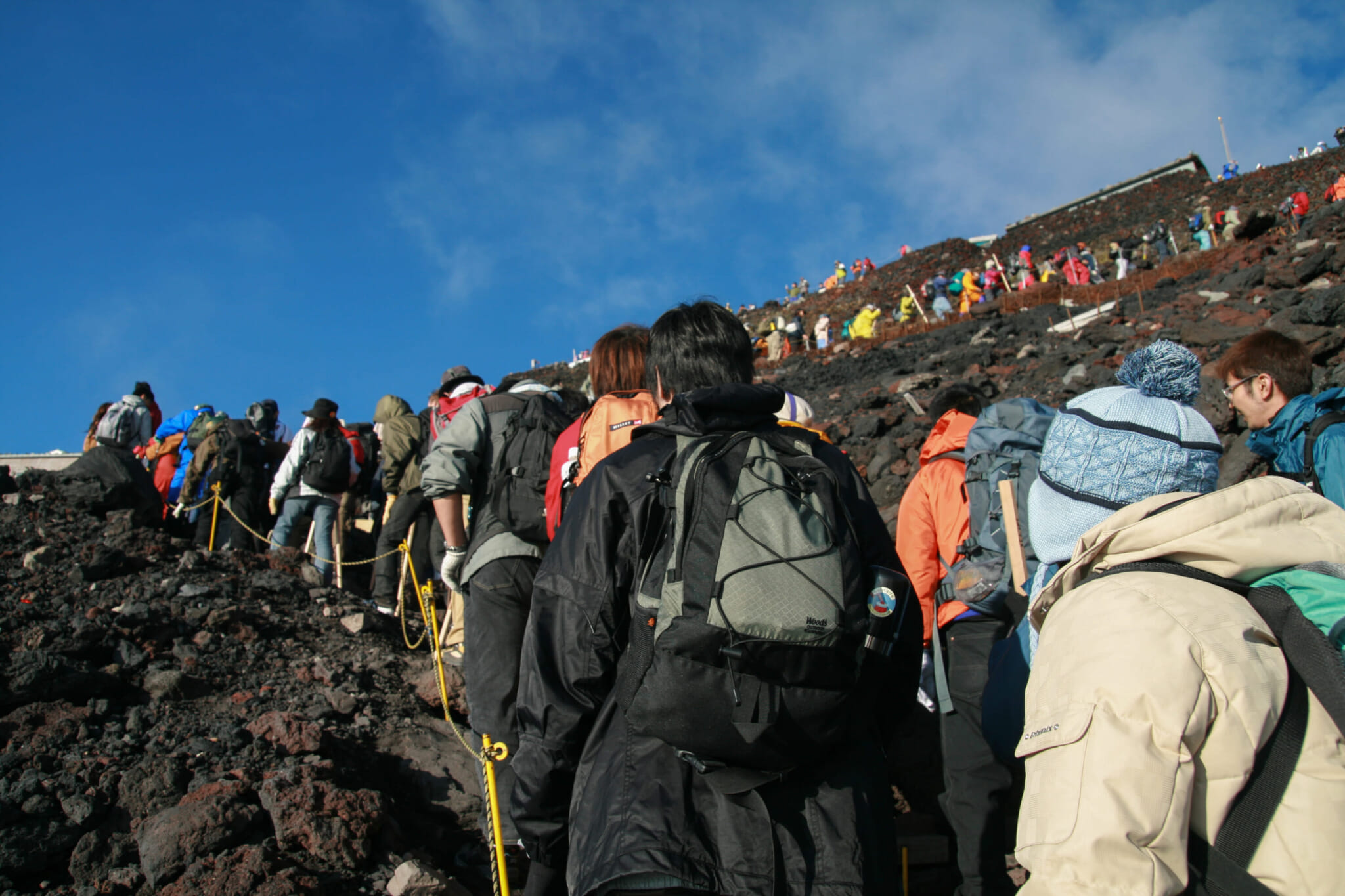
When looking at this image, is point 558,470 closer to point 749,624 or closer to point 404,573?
point 749,624

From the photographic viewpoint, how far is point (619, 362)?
3043 millimetres

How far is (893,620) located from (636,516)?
25.6 inches

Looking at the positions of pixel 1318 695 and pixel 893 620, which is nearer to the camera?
pixel 1318 695

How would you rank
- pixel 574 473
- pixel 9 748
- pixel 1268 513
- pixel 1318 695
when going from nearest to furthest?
pixel 1318 695 → pixel 1268 513 → pixel 574 473 → pixel 9 748

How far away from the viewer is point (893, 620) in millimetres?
1786

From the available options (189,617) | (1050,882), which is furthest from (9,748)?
(1050,882)

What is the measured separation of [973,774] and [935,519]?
113cm

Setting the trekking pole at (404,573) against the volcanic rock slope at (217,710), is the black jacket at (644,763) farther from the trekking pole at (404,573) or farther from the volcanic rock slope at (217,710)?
the trekking pole at (404,573)

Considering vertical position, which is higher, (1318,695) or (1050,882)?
(1318,695)

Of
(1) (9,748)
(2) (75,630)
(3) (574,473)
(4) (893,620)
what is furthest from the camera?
(2) (75,630)

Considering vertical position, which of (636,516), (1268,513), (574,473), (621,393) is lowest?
(1268,513)

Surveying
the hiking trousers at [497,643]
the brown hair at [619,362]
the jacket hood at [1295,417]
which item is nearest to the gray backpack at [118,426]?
the hiking trousers at [497,643]

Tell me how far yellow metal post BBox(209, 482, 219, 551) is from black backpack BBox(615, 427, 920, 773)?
732cm

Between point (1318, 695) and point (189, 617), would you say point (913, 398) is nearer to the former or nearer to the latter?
point (189, 617)
